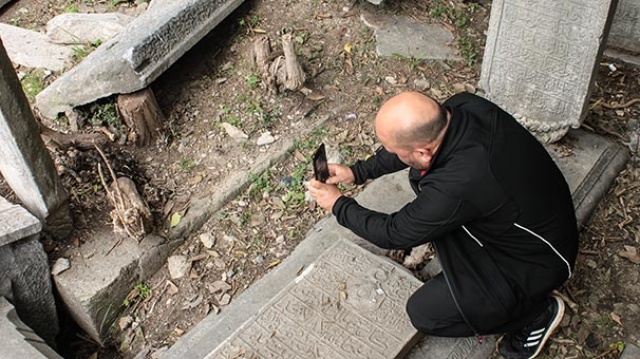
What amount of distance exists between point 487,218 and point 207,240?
1.92 meters

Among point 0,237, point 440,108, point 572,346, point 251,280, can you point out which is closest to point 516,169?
point 440,108

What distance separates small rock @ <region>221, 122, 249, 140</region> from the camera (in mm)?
4648

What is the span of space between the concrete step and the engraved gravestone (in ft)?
3.85

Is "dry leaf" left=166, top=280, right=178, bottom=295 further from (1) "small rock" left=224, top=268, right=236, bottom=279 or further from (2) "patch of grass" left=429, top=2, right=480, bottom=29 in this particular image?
(2) "patch of grass" left=429, top=2, right=480, bottom=29

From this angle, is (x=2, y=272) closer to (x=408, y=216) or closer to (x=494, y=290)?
(x=408, y=216)

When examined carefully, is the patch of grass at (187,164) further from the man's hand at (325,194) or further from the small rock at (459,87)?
the small rock at (459,87)

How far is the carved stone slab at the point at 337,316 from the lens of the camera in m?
3.31

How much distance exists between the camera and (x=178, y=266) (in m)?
4.12

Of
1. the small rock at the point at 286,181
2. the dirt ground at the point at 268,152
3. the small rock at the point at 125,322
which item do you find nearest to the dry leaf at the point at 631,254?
the dirt ground at the point at 268,152

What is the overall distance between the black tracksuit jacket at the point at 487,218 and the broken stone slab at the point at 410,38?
1.97 meters

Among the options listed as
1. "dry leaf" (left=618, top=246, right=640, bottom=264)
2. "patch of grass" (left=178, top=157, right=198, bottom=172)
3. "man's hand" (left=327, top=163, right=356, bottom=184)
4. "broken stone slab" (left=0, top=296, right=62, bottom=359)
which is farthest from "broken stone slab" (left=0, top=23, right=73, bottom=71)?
"dry leaf" (left=618, top=246, right=640, bottom=264)

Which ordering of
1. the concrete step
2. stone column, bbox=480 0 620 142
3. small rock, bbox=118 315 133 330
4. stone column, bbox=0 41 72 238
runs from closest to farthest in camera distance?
the concrete step → stone column, bbox=0 41 72 238 → stone column, bbox=480 0 620 142 → small rock, bbox=118 315 133 330

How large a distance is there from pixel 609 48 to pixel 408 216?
10.4 ft

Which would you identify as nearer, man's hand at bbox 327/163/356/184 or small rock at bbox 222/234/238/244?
man's hand at bbox 327/163/356/184
